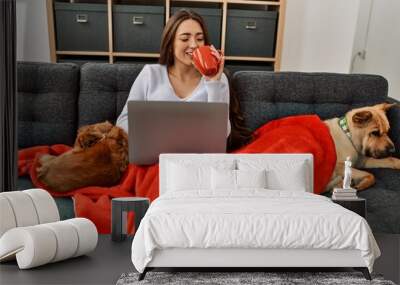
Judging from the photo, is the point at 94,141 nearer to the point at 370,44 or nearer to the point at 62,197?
the point at 62,197

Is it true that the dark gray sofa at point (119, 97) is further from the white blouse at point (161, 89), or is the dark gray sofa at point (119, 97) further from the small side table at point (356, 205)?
the small side table at point (356, 205)

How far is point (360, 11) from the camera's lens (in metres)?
4.41

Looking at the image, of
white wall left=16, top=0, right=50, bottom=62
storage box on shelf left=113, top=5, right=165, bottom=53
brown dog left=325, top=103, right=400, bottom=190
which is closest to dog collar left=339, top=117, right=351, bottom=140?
brown dog left=325, top=103, right=400, bottom=190

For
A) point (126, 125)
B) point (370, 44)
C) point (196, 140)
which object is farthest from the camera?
point (370, 44)

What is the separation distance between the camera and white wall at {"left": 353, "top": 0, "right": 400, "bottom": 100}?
406 cm

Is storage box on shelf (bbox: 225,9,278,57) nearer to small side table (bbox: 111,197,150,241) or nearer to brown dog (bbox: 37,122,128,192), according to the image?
brown dog (bbox: 37,122,128,192)

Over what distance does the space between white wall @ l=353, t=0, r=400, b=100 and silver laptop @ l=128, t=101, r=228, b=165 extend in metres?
1.81

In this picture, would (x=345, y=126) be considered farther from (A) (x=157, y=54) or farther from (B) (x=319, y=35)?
(B) (x=319, y=35)

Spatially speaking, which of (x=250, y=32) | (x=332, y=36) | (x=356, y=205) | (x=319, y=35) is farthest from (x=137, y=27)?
(x=356, y=205)

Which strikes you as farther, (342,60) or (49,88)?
(342,60)

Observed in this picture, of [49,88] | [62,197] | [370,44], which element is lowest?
[62,197]

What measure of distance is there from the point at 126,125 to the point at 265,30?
1492 mm

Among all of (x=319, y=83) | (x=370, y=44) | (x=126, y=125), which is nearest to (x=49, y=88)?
(x=126, y=125)

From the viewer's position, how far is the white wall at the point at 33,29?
164 inches
